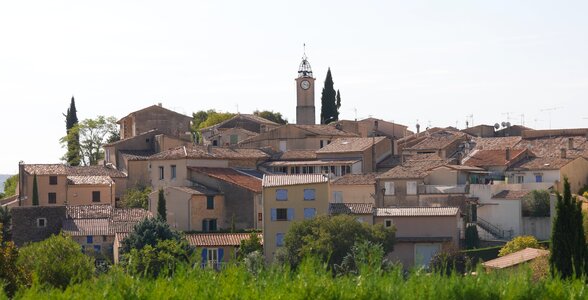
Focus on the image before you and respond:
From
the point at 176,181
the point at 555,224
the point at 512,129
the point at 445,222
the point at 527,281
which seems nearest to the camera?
the point at 527,281

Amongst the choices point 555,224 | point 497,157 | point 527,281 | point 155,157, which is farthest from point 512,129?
point 527,281

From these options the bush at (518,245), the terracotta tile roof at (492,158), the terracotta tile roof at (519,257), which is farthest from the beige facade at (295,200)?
the terracotta tile roof at (492,158)

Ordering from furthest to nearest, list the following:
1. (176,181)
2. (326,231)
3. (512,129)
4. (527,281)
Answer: (512,129), (176,181), (326,231), (527,281)

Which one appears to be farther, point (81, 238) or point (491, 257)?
point (81, 238)

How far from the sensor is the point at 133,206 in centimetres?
6662

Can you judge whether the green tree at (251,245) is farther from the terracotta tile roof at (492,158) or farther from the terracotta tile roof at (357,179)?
the terracotta tile roof at (492,158)

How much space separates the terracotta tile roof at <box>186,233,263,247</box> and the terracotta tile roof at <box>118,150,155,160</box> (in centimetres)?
1611

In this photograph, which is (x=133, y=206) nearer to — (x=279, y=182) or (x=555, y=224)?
(x=279, y=182)

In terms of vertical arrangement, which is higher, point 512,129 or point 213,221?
point 512,129

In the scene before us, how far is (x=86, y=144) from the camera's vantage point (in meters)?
87.0

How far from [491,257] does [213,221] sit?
1475cm

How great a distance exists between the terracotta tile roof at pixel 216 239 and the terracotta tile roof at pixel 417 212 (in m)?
5.38

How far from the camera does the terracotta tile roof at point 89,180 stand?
226 feet

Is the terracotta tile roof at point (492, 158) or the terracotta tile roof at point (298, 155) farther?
the terracotta tile roof at point (298, 155)
